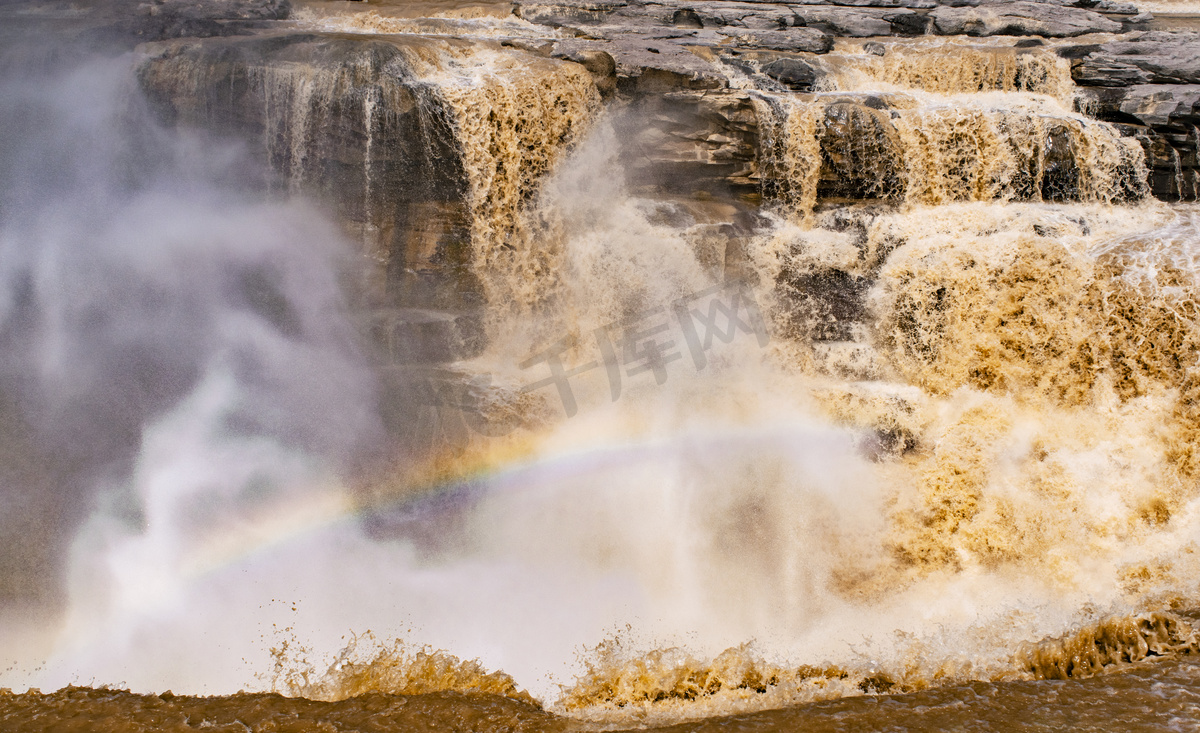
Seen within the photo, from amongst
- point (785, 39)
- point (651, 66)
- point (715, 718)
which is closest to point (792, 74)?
point (785, 39)

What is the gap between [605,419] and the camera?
22.2 feet

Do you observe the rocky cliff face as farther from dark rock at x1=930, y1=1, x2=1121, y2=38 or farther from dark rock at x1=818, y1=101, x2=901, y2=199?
dark rock at x1=930, y1=1, x2=1121, y2=38

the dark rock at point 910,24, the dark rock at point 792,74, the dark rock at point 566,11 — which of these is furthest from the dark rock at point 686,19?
the dark rock at point 910,24

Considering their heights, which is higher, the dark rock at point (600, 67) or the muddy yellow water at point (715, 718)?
the dark rock at point (600, 67)

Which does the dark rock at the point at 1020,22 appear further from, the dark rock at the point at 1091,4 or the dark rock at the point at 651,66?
the dark rock at the point at 651,66

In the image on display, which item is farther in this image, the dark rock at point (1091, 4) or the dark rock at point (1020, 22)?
the dark rock at point (1091, 4)

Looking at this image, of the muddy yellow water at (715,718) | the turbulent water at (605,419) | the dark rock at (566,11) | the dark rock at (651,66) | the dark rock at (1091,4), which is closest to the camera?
the muddy yellow water at (715,718)

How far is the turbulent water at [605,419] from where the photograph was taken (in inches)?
204

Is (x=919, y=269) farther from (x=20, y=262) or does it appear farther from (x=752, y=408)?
(x=20, y=262)

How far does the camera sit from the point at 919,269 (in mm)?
6703

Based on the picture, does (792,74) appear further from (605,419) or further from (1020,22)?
(605,419)

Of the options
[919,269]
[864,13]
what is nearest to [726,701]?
[919,269]

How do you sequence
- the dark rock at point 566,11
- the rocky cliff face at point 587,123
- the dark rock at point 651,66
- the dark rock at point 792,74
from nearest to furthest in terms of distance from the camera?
the rocky cliff face at point 587,123 < the dark rock at point 651,66 < the dark rock at point 792,74 < the dark rock at point 566,11

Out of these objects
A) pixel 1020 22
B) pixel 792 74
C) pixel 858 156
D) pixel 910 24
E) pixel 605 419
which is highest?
pixel 910 24
